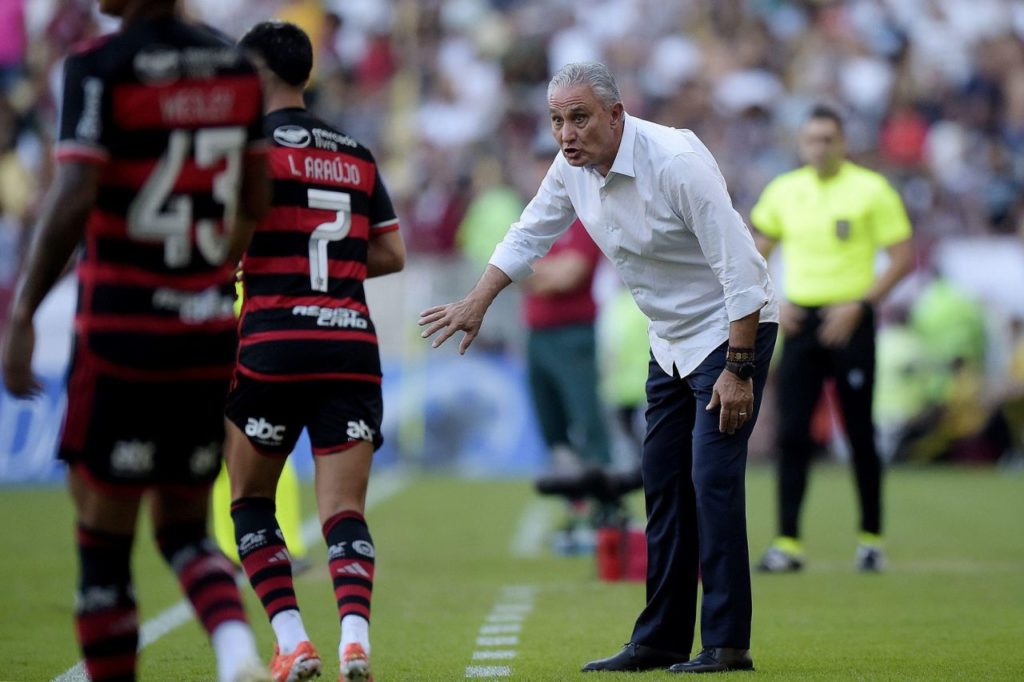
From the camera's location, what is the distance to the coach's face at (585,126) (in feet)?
19.4

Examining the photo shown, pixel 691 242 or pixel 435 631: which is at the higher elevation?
pixel 691 242

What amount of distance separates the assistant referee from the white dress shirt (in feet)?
13.1

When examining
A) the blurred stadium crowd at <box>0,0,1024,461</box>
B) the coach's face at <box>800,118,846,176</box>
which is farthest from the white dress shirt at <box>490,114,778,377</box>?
the blurred stadium crowd at <box>0,0,1024,461</box>

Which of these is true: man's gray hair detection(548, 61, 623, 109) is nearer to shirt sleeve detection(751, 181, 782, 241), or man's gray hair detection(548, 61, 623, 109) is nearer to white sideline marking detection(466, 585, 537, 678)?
white sideline marking detection(466, 585, 537, 678)

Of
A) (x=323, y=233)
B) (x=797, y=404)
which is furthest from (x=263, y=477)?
(x=797, y=404)

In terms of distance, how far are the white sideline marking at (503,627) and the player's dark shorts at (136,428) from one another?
2018 mm

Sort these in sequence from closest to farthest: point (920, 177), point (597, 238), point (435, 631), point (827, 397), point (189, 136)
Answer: point (189, 136)
point (597, 238)
point (435, 631)
point (827, 397)
point (920, 177)

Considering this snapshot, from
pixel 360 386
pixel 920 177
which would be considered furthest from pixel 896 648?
pixel 920 177

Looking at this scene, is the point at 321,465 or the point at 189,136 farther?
the point at 321,465

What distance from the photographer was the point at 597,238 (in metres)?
6.21

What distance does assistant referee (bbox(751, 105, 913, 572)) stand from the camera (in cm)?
1003

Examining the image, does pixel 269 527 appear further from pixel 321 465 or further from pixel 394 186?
pixel 394 186

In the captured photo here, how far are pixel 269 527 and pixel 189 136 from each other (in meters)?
1.91

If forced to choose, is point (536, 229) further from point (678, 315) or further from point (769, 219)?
point (769, 219)
